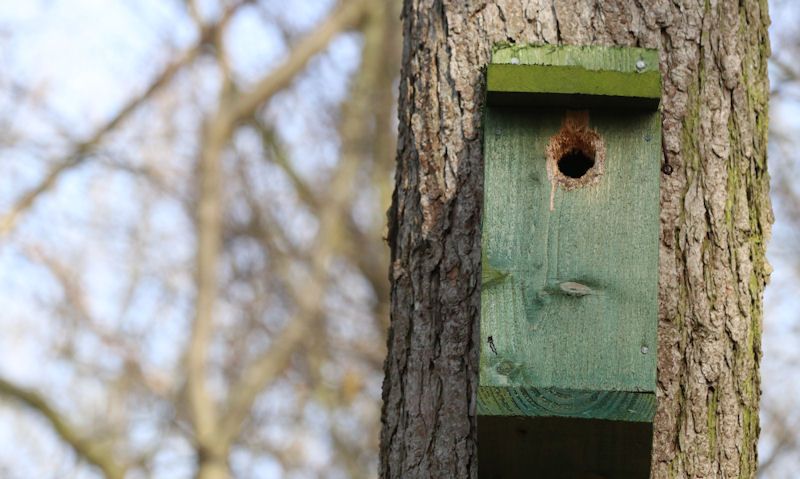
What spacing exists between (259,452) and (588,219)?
7487 mm

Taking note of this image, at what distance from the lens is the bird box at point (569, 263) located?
1913 millimetres

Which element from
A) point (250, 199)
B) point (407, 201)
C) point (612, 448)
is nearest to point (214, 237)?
point (250, 199)

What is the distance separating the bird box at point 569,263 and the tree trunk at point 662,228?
199 millimetres

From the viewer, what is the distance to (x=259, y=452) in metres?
9.18

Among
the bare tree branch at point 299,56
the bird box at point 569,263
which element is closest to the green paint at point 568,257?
the bird box at point 569,263

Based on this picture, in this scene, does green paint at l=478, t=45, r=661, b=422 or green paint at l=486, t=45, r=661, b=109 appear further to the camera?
green paint at l=486, t=45, r=661, b=109

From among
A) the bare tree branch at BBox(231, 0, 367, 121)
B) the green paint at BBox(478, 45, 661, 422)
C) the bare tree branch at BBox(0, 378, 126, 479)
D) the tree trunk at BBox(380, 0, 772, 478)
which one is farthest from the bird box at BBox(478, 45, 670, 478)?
the bare tree branch at BBox(231, 0, 367, 121)

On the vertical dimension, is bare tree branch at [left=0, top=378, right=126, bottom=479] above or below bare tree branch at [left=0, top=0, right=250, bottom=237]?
below

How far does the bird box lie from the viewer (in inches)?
75.3

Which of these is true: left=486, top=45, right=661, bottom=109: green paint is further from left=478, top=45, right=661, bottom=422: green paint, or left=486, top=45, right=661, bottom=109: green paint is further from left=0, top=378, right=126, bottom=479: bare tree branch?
left=0, top=378, right=126, bottom=479: bare tree branch

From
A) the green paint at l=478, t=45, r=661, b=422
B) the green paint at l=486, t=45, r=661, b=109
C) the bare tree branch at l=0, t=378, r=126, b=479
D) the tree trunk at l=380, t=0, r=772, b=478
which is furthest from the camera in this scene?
the bare tree branch at l=0, t=378, r=126, b=479

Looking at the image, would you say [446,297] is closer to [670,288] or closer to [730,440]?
[670,288]

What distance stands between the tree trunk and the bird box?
20 cm

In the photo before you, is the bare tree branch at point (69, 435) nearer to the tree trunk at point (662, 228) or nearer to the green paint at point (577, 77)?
the tree trunk at point (662, 228)
